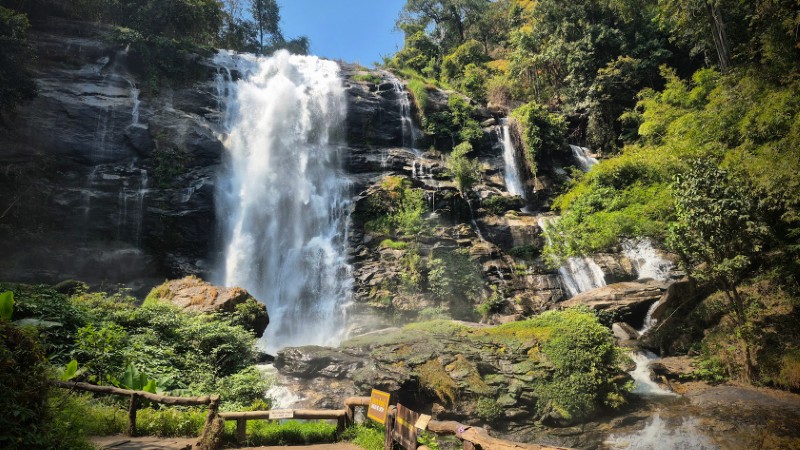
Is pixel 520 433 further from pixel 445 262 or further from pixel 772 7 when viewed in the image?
pixel 772 7

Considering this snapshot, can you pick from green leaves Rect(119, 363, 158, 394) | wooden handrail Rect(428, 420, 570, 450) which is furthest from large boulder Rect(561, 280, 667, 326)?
green leaves Rect(119, 363, 158, 394)

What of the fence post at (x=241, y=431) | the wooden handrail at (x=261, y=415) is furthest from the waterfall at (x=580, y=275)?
the fence post at (x=241, y=431)

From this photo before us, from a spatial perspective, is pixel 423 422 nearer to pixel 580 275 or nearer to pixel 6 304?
pixel 6 304

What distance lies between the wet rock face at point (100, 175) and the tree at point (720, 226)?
19643mm

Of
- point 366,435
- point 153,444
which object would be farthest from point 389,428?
point 153,444

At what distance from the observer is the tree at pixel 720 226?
10844 mm

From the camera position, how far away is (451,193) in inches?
896

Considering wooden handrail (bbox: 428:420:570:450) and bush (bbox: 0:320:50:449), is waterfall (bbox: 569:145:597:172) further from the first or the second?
bush (bbox: 0:320:50:449)

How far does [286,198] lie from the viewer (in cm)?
2255

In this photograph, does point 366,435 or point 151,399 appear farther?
point 366,435

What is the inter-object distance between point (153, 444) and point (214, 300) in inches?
317

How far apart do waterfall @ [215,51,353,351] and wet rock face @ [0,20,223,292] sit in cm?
143

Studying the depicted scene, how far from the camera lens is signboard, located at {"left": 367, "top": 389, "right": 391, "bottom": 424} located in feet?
19.4

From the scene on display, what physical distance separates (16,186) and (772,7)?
30.6m
